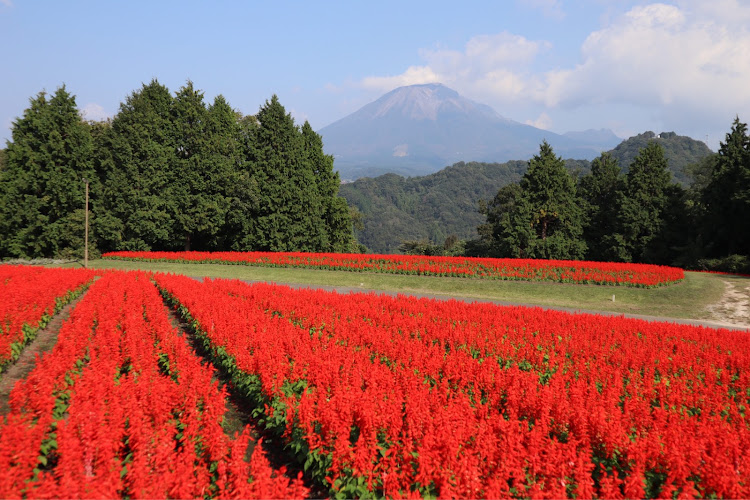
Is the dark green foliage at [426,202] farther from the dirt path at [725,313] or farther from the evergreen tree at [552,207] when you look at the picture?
the dirt path at [725,313]

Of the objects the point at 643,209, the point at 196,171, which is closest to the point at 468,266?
the point at 643,209

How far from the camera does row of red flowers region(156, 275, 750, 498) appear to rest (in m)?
4.94

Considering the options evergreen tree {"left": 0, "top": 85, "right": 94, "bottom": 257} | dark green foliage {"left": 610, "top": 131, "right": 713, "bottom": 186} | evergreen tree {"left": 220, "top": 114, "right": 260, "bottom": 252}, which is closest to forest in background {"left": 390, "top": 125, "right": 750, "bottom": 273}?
evergreen tree {"left": 220, "top": 114, "right": 260, "bottom": 252}

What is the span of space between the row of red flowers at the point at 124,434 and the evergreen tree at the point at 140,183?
3602 centimetres

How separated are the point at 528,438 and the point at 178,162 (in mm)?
46559

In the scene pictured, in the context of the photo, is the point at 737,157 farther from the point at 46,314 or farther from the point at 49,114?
the point at 49,114

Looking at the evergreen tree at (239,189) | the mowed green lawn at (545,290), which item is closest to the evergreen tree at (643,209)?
the mowed green lawn at (545,290)

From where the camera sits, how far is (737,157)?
134 ft

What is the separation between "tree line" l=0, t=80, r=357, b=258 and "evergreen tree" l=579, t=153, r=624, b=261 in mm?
29625

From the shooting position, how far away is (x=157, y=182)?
44.0 m

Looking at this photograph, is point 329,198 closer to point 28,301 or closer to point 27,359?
point 28,301

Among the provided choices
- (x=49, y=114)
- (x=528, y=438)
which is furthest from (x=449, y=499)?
(x=49, y=114)

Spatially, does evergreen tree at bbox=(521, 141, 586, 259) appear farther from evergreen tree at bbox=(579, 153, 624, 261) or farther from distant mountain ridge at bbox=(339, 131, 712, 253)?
distant mountain ridge at bbox=(339, 131, 712, 253)

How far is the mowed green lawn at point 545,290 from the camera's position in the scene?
71.7 ft
